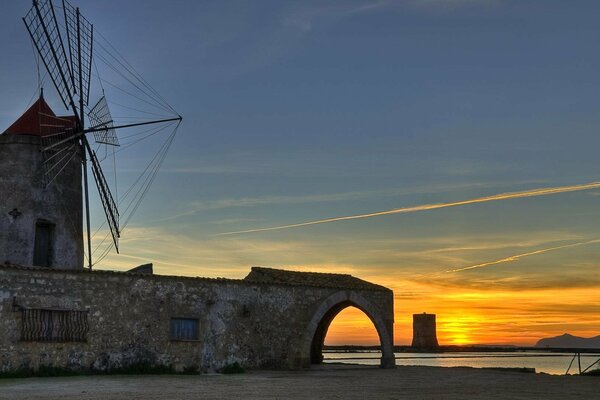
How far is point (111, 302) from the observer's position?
68.2 ft

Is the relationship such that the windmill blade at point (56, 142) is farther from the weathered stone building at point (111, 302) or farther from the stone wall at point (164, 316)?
the stone wall at point (164, 316)

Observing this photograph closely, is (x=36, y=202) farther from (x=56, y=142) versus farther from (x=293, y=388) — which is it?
(x=293, y=388)

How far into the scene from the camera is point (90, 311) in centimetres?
2041

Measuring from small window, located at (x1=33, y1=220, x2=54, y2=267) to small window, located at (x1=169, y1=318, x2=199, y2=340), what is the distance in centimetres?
583

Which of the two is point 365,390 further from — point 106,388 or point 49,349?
point 49,349

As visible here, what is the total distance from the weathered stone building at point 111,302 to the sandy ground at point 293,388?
5.53 ft

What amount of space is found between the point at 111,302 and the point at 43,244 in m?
5.32

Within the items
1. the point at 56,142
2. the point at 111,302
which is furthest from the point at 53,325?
the point at 56,142

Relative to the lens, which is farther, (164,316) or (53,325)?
(164,316)

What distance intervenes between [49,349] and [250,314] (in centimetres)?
683

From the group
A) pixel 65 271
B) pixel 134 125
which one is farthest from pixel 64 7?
pixel 65 271

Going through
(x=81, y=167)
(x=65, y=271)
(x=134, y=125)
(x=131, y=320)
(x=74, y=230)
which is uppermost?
(x=134, y=125)

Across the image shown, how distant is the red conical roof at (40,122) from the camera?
25.1m

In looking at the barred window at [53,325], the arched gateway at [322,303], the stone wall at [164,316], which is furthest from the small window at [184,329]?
the arched gateway at [322,303]
